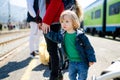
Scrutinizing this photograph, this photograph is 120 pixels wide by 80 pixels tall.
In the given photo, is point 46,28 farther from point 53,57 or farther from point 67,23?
point 53,57

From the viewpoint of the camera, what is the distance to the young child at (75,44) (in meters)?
3.95

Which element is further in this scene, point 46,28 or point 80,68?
point 46,28

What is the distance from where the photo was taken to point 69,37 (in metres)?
4.08

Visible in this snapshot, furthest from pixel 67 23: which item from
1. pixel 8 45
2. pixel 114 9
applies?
pixel 114 9

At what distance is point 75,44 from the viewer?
4023mm

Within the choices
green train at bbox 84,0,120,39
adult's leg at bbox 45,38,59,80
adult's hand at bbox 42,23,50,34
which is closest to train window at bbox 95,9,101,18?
green train at bbox 84,0,120,39

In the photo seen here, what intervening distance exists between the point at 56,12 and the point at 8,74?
8.60ft

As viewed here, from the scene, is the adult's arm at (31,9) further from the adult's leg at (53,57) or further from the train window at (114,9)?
the train window at (114,9)

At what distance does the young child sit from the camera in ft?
13.0

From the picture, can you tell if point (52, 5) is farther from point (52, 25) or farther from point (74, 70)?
point (74, 70)

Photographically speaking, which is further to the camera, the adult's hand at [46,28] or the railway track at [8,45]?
the railway track at [8,45]

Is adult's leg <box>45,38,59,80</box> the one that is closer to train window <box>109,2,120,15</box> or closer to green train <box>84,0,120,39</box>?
green train <box>84,0,120,39</box>

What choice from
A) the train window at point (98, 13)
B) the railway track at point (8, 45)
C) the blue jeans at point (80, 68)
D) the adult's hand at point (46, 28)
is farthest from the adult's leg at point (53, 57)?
the train window at point (98, 13)

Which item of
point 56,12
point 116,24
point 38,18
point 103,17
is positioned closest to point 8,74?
point 38,18
